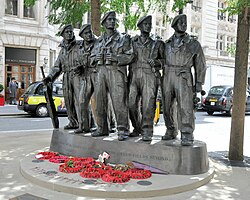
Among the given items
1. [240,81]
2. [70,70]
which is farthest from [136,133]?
[240,81]

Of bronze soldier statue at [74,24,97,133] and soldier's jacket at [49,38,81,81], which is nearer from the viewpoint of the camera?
bronze soldier statue at [74,24,97,133]

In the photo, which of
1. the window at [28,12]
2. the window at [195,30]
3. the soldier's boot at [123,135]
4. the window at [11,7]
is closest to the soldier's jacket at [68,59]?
the soldier's boot at [123,135]

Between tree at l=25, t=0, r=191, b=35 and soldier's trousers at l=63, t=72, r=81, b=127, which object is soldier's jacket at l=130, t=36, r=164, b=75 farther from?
tree at l=25, t=0, r=191, b=35

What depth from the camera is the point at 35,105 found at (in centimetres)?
1593

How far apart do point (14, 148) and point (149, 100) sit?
375 cm

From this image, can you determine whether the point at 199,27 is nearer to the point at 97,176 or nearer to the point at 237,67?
the point at 237,67

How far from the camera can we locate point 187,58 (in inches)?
221

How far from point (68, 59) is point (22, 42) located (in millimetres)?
17366

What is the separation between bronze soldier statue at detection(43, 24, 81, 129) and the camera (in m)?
6.78

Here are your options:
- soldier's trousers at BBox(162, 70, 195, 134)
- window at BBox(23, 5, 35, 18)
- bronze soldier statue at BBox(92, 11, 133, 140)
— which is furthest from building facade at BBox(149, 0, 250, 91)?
soldier's trousers at BBox(162, 70, 195, 134)

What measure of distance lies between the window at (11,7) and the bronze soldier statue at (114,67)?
1907 centimetres

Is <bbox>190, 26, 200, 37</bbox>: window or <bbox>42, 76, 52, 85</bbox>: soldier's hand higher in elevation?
<bbox>190, 26, 200, 37</bbox>: window

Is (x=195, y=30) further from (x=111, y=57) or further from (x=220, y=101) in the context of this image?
(x=111, y=57)

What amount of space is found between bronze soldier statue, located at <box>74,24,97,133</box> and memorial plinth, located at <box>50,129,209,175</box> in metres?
0.39
